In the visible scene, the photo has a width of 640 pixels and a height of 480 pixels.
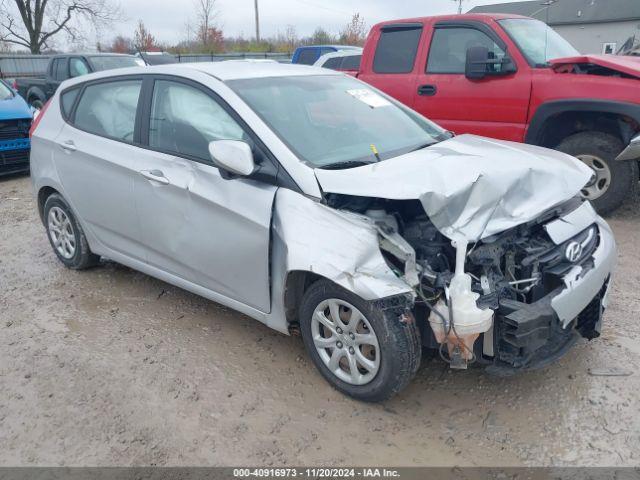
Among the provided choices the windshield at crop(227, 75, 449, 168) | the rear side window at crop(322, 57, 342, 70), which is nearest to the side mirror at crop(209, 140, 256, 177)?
the windshield at crop(227, 75, 449, 168)

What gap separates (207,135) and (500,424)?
7.77 ft

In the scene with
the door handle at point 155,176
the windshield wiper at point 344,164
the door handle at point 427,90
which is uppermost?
the door handle at point 427,90

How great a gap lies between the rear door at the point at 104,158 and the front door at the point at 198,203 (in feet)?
0.51

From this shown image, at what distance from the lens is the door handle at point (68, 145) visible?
13.8 ft

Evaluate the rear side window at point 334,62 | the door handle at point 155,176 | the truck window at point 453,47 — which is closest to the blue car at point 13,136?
the rear side window at point 334,62

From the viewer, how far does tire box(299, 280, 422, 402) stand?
2670mm

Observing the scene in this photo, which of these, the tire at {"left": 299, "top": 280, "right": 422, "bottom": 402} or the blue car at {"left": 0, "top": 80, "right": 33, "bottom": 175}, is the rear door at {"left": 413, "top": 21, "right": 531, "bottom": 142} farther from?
the blue car at {"left": 0, "top": 80, "right": 33, "bottom": 175}

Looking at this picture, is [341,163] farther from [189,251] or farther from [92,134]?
[92,134]

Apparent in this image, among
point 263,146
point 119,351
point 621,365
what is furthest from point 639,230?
point 119,351

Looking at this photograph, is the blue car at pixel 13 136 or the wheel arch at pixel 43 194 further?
the blue car at pixel 13 136

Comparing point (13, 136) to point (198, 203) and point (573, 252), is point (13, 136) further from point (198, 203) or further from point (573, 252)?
point (573, 252)

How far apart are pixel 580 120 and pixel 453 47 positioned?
61.4 inches

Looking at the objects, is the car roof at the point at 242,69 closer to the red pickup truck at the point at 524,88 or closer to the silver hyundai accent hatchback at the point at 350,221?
the silver hyundai accent hatchback at the point at 350,221

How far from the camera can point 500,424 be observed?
276 centimetres
